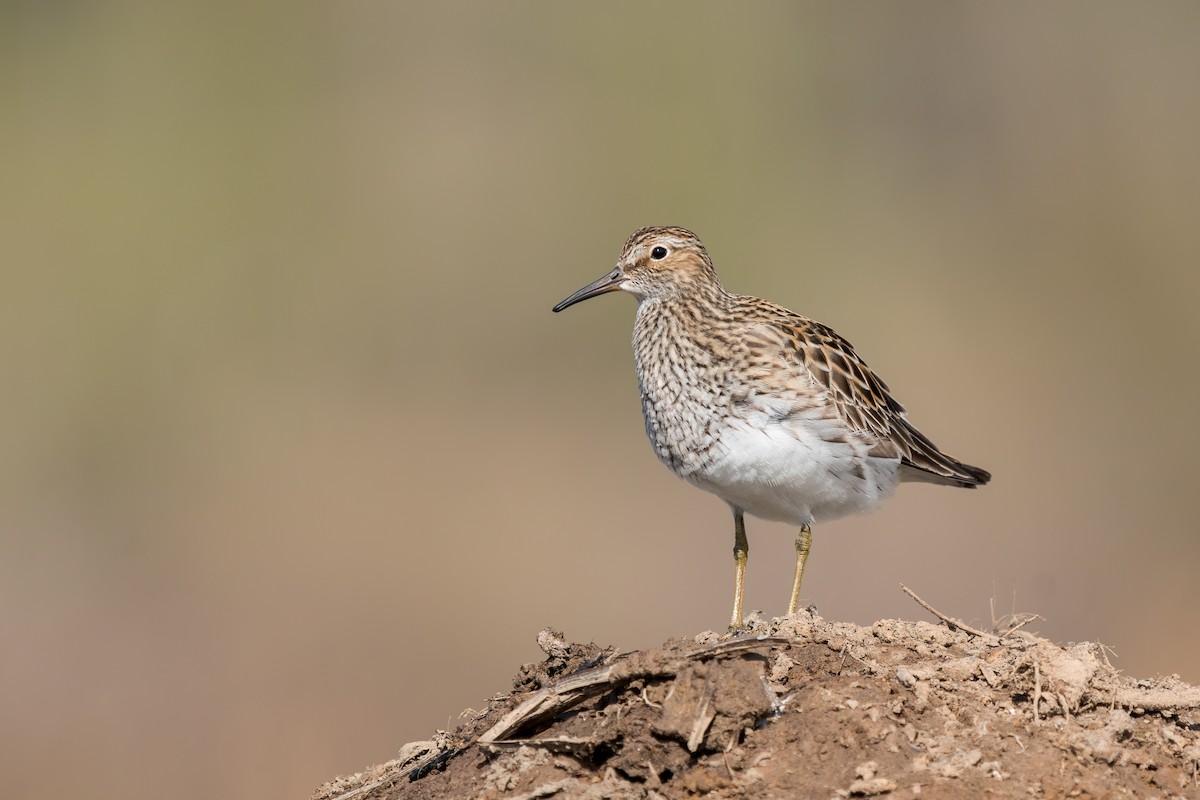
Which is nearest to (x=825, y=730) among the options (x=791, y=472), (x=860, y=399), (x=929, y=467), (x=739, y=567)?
(x=791, y=472)

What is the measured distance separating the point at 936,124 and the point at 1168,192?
3916 millimetres

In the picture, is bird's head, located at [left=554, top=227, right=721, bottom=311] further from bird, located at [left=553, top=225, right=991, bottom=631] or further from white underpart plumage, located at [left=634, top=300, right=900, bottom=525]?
white underpart plumage, located at [left=634, top=300, right=900, bottom=525]

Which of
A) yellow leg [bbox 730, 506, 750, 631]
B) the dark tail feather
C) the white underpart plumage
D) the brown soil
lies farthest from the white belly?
the brown soil

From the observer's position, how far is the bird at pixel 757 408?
7.96 m

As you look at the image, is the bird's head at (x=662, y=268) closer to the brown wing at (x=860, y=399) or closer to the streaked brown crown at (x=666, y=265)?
the streaked brown crown at (x=666, y=265)

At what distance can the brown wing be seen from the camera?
833cm

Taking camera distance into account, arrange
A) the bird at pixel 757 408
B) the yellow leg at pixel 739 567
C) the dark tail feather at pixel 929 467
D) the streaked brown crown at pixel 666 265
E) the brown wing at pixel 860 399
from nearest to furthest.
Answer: the yellow leg at pixel 739 567, the bird at pixel 757 408, the brown wing at pixel 860 399, the dark tail feather at pixel 929 467, the streaked brown crown at pixel 666 265

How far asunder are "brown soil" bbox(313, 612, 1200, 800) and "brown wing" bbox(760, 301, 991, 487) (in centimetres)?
230

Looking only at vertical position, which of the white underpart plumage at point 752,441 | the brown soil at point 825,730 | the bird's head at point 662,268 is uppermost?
the bird's head at point 662,268

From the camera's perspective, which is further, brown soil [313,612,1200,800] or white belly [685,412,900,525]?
white belly [685,412,900,525]

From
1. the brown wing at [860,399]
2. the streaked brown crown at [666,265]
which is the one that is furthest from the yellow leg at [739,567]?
the streaked brown crown at [666,265]

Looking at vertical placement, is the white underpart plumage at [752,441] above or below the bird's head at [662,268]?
below

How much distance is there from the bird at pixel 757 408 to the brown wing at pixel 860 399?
1 cm

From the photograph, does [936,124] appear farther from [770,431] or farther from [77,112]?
[770,431]
